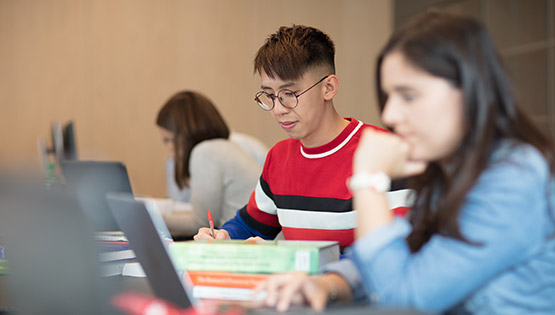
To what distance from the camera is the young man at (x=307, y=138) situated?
166cm

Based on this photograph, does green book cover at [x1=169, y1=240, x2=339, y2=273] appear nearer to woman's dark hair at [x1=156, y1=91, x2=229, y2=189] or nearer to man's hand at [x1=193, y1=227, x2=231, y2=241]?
man's hand at [x1=193, y1=227, x2=231, y2=241]

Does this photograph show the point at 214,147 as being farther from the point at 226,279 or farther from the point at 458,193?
the point at 458,193

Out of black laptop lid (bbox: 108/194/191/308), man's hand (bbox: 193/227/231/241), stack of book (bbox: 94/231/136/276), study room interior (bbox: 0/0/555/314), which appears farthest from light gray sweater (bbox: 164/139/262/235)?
study room interior (bbox: 0/0/555/314)

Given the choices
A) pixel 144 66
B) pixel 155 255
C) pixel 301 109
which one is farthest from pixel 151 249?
pixel 144 66

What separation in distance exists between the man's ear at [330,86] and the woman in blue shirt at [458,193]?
2.73ft

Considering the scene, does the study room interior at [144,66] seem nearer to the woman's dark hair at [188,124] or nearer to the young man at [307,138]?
the woman's dark hair at [188,124]

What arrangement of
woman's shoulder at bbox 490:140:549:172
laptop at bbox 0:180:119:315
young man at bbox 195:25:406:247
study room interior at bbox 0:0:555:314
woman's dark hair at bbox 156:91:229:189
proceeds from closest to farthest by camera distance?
laptop at bbox 0:180:119:315
woman's shoulder at bbox 490:140:549:172
young man at bbox 195:25:406:247
woman's dark hair at bbox 156:91:229:189
study room interior at bbox 0:0:555:314

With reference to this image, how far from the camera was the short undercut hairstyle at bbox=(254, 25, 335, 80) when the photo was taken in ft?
5.61

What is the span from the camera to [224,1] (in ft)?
17.7

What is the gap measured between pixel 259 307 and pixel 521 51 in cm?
519

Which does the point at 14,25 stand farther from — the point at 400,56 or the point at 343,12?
the point at 400,56

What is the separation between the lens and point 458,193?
2.80ft

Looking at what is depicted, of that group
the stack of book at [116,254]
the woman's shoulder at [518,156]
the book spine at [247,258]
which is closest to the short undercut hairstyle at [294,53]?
the stack of book at [116,254]

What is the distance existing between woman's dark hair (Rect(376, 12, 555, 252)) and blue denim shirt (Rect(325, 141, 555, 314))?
0.02m
